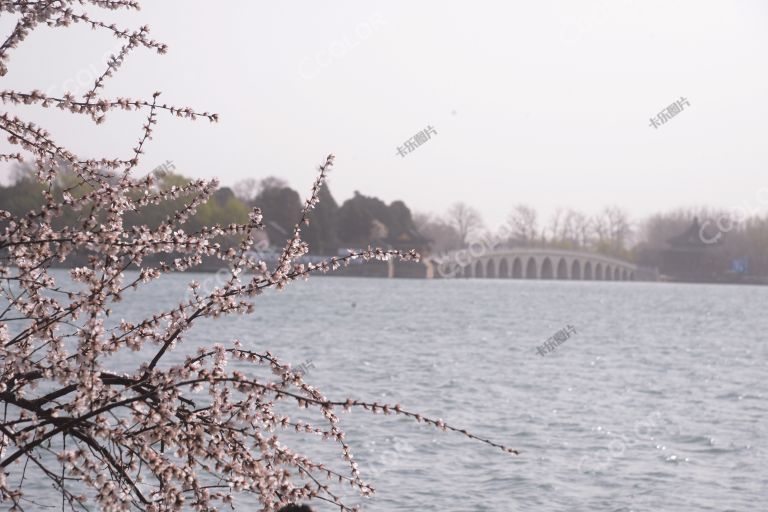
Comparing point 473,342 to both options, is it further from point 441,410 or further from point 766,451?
point 766,451

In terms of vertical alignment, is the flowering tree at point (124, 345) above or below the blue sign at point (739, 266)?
below

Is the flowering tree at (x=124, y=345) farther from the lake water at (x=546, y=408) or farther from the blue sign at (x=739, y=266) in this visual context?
the blue sign at (x=739, y=266)

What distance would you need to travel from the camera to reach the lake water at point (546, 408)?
766 inches

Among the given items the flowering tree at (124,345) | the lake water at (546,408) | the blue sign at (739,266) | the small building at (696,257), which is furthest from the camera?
the blue sign at (739,266)

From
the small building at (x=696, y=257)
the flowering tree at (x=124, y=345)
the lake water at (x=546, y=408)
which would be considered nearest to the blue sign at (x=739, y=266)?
the small building at (x=696, y=257)

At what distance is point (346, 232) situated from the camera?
155 metres

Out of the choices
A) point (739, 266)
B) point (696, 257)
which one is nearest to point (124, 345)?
point (696, 257)

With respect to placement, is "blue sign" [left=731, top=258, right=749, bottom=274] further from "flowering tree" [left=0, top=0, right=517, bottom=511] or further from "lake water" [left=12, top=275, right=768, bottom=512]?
"flowering tree" [left=0, top=0, right=517, bottom=511]

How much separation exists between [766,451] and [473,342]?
37.2 meters

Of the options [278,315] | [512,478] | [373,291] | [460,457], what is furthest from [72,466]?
[373,291]

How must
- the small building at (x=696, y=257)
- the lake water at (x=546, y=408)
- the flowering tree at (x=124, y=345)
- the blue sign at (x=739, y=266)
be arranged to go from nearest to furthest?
the flowering tree at (x=124, y=345), the lake water at (x=546, y=408), the small building at (x=696, y=257), the blue sign at (x=739, y=266)

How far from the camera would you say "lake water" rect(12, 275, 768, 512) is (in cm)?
1945

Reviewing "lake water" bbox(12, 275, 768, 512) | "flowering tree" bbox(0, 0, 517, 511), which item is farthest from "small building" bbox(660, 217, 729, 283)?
"flowering tree" bbox(0, 0, 517, 511)

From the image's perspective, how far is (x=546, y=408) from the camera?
3136 centimetres
